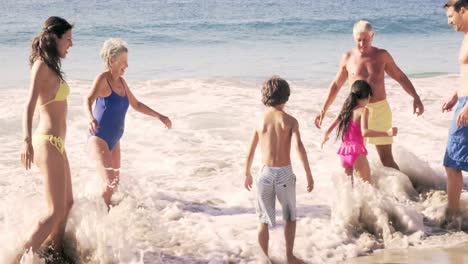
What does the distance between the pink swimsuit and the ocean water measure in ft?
0.80

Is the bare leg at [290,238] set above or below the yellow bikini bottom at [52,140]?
below

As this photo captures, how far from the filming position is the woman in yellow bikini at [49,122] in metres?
4.75

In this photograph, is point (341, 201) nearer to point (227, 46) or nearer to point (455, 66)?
point (455, 66)

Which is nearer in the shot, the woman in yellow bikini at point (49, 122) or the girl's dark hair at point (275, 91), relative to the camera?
the woman in yellow bikini at point (49, 122)

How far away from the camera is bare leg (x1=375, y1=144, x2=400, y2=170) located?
279 inches

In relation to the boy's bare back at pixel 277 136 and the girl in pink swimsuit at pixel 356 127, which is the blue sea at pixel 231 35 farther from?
the boy's bare back at pixel 277 136

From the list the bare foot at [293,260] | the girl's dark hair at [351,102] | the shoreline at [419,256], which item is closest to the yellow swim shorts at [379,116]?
the girl's dark hair at [351,102]

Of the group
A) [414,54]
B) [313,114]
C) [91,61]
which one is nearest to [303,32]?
[414,54]

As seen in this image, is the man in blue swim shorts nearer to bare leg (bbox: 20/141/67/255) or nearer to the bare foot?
the bare foot

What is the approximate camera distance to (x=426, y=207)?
22.0 feet

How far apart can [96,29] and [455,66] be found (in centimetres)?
1439

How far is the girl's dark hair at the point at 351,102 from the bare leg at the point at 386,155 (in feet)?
3.19

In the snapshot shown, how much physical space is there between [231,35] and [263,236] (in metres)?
21.2

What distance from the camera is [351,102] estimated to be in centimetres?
626
